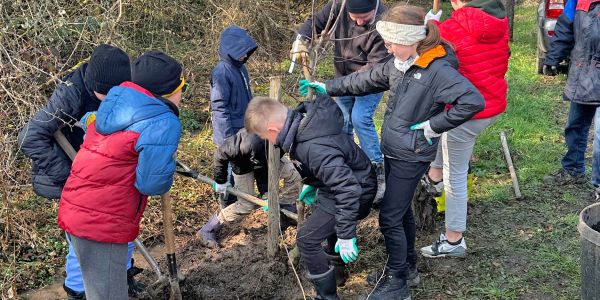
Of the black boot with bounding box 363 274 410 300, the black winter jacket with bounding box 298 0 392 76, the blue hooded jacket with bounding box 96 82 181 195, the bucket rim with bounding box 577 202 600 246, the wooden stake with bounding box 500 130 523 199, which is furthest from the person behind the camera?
the wooden stake with bounding box 500 130 523 199

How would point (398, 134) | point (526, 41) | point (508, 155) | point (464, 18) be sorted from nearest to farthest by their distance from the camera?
point (398, 134), point (464, 18), point (508, 155), point (526, 41)

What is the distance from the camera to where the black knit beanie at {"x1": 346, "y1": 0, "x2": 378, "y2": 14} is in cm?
446

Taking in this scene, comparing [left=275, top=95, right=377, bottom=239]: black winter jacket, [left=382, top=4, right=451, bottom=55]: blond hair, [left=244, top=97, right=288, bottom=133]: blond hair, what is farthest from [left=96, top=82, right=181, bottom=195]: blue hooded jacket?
[left=382, top=4, right=451, bottom=55]: blond hair

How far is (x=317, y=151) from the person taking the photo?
10.3ft

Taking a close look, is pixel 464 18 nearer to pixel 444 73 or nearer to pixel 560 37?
pixel 444 73

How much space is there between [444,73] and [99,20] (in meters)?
3.61

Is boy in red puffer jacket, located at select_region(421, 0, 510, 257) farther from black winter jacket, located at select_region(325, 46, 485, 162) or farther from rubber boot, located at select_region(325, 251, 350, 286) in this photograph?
rubber boot, located at select_region(325, 251, 350, 286)

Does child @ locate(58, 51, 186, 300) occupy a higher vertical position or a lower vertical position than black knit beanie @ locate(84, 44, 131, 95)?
lower

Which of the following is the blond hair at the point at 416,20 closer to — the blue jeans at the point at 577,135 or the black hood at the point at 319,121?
the black hood at the point at 319,121

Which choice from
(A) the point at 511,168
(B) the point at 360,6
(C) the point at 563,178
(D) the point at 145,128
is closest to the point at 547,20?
(C) the point at 563,178

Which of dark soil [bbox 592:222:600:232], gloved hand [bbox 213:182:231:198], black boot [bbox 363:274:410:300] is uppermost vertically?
dark soil [bbox 592:222:600:232]

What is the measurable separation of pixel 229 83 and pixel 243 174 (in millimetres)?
663

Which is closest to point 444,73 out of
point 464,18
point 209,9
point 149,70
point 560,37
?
point 464,18

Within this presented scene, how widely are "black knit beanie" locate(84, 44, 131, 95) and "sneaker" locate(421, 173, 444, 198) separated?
7.51 feet
